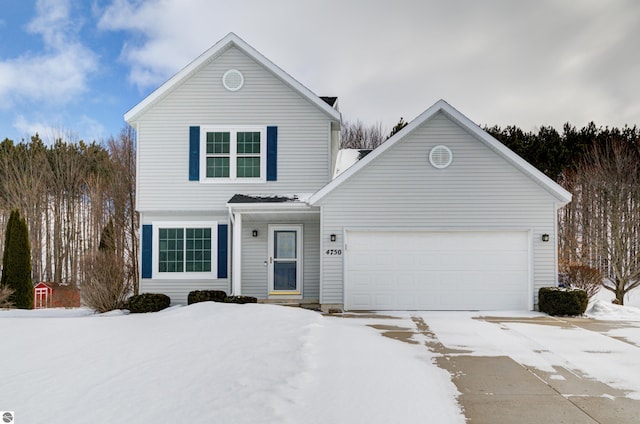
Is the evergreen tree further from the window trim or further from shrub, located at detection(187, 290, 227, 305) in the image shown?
shrub, located at detection(187, 290, 227, 305)

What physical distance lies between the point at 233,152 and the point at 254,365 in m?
9.34

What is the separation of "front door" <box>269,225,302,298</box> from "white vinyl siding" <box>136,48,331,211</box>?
4.30 ft

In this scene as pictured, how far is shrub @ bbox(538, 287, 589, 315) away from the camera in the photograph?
12.2 m

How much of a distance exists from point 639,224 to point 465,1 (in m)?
12.6

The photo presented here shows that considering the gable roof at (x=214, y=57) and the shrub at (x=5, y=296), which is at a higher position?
the gable roof at (x=214, y=57)

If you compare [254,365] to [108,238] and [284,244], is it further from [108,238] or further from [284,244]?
[108,238]

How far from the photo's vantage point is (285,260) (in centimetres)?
1469

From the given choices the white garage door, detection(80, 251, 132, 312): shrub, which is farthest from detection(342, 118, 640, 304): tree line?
detection(80, 251, 132, 312): shrub

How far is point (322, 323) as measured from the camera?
1007 centimetres

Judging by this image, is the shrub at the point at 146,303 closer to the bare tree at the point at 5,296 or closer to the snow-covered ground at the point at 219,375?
the snow-covered ground at the point at 219,375

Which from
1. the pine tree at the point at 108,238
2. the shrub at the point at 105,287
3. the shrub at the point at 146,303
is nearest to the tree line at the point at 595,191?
the shrub at the point at 146,303

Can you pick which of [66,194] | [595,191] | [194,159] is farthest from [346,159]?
[66,194]

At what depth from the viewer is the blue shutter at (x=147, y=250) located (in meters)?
14.6

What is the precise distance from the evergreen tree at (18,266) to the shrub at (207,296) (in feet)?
24.9
